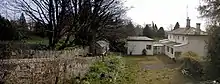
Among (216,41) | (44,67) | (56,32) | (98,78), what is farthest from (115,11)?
(44,67)

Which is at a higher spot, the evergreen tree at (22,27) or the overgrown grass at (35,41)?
the evergreen tree at (22,27)

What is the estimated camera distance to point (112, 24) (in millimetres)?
30156

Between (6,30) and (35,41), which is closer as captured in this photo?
(6,30)

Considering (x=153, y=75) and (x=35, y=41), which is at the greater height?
(x=35, y=41)

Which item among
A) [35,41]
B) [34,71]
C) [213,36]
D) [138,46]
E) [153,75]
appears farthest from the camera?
[138,46]

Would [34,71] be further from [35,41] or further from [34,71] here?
[35,41]

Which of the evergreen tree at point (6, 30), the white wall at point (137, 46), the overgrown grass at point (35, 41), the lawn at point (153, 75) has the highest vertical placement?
the evergreen tree at point (6, 30)

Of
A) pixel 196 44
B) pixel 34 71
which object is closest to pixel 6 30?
pixel 34 71

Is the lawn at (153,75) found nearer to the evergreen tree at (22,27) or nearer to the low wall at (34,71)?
the low wall at (34,71)

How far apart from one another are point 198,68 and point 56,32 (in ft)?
39.6

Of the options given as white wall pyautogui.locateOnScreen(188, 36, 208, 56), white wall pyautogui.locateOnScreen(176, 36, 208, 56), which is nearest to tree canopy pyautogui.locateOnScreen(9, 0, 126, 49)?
white wall pyautogui.locateOnScreen(176, 36, 208, 56)

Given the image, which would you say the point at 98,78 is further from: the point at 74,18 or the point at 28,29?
the point at 28,29

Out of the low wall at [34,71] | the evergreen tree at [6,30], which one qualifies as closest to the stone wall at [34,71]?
the low wall at [34,71]

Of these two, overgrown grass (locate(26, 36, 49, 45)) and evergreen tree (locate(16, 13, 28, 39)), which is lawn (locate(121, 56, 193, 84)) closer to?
overgrown grass (locate(26, 36, 49, 45))
